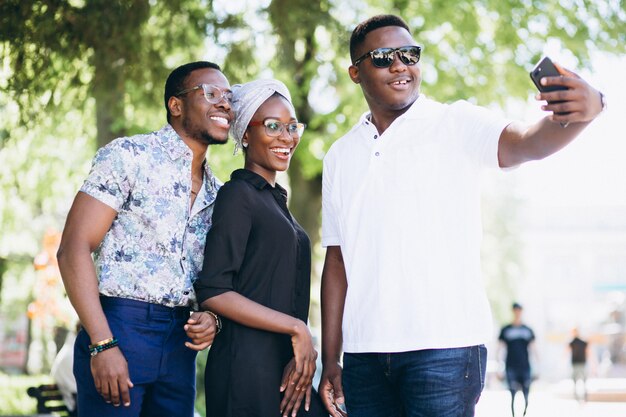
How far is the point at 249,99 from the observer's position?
411 cm

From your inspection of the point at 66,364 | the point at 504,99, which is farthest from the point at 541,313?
the point at 66,364

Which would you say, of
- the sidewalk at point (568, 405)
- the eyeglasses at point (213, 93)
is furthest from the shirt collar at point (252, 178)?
the sidewalk at point (568, 405)

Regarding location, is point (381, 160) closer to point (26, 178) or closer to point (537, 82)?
point (537, 82)

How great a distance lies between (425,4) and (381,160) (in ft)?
35.4

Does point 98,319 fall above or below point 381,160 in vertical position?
below

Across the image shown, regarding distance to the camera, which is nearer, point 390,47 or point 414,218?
point 414,218

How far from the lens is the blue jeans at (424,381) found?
342 centimetres

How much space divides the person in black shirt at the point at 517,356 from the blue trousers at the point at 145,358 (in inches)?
437

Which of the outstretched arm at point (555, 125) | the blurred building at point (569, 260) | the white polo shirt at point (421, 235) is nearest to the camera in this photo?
the outstretched arm at point (555, 125)

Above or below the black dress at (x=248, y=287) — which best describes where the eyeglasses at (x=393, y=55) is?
above

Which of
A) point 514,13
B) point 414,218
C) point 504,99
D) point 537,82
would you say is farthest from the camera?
point 504,99

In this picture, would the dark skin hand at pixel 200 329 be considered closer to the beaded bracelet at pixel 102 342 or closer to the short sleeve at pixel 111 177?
the beaded bracelet at pixel 102 342

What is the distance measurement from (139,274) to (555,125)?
193 cm

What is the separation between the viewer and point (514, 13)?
1371cm
